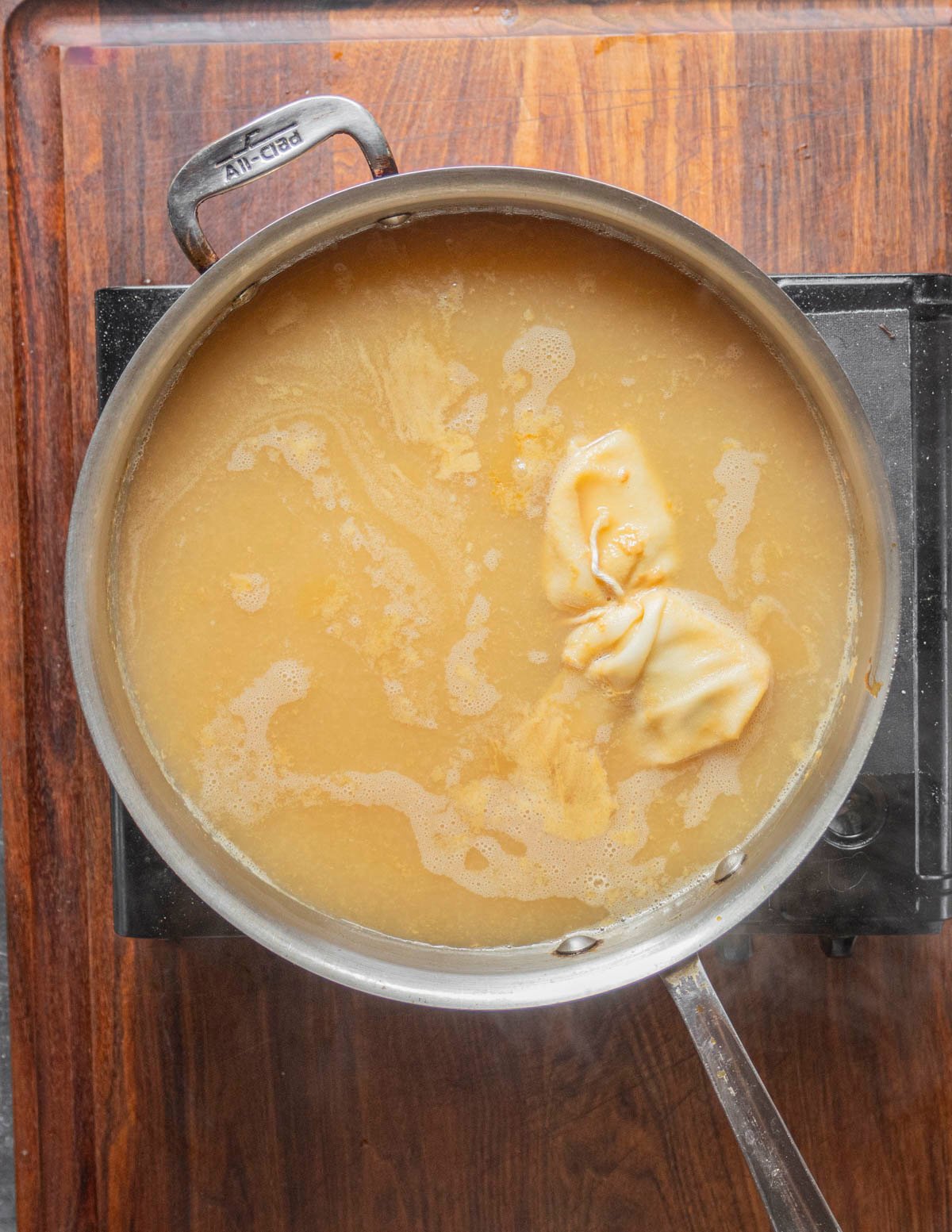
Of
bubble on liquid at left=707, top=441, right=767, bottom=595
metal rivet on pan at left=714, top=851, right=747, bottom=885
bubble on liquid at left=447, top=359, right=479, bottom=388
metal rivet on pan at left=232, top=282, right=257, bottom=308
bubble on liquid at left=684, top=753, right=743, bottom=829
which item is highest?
metal rivet on pan at left=232, top=282, right=257, bottom=308

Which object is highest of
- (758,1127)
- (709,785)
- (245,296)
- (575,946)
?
(245,296)

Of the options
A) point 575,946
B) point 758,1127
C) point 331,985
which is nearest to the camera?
point 758,1127

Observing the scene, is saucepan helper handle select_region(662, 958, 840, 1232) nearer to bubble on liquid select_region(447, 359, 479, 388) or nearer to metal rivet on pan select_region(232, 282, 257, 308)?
bubble on liquid select_region(447, 359, 479, 388)

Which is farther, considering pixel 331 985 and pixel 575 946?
pixel 331 985

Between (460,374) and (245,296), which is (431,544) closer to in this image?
(460,374)

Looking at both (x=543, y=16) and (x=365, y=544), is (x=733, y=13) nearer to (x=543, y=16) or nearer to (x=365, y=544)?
(x=543, y=16)

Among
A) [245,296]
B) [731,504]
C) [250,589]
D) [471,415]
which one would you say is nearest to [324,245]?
[245,296]

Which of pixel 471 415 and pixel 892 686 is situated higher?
pixel 471 415

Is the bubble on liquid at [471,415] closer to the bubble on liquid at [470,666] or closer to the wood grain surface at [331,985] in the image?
the bubble on liquid at [470,666]

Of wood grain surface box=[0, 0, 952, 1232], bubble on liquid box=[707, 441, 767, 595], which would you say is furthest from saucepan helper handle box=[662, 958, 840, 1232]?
bubble on liquid box=[707, 441, 767, 595]
